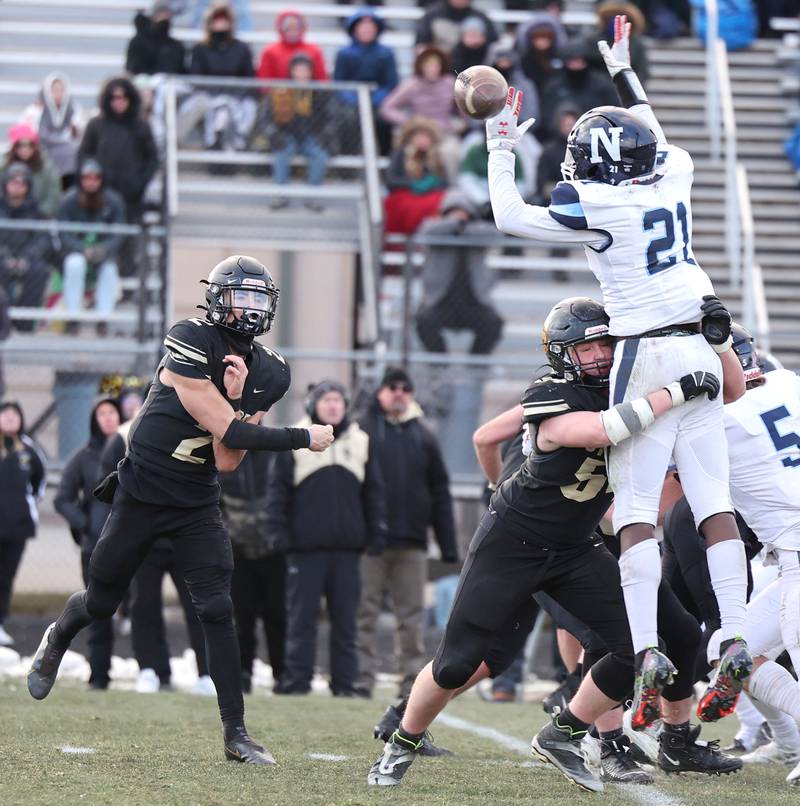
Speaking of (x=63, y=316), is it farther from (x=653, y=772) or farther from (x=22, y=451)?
(x=653, y=772)

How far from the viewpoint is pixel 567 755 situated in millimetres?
5809

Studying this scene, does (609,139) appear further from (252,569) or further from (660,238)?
(252,569)

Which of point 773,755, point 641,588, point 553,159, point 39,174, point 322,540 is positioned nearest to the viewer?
point 641,588

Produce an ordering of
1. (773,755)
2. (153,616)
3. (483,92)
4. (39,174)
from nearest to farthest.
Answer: (483,92) → (773,755) → (153,616) → (39,174)

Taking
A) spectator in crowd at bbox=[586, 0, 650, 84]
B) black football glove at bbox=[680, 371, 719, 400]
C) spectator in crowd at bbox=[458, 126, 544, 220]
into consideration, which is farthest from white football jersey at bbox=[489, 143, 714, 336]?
spectator in crowd at bbox=[586, 0, 650, 84]

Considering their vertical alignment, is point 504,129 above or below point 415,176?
below

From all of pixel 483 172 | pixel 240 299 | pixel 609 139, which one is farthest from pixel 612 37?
pixel 240 299

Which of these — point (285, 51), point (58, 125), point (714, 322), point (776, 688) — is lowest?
point (776, 688)

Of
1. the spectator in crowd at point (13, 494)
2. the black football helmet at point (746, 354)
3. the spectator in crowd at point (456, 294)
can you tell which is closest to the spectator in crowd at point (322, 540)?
the spectator in crowd at point (13, 494)

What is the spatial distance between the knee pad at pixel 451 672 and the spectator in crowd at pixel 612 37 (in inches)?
357

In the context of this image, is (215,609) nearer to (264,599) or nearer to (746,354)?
(746,354)

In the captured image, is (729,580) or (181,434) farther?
(181,434)

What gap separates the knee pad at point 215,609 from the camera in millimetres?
6012

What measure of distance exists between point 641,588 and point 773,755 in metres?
1.86
